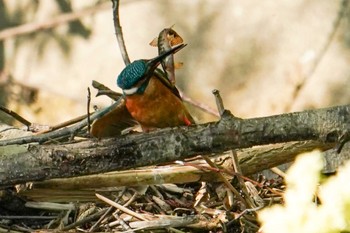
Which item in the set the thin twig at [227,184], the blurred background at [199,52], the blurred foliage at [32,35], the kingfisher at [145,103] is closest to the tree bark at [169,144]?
the kingfisher at [145,103]

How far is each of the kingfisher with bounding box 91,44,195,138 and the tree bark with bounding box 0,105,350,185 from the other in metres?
0.13

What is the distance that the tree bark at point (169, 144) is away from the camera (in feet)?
6.68

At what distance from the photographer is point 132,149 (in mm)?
2209

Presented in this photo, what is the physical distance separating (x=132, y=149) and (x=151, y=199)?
0.94m

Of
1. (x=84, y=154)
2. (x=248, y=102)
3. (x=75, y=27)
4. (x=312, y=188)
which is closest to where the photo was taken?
(x=312, y=188)

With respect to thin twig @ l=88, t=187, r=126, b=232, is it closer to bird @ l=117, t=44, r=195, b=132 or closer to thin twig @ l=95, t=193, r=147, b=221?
thin twig @ l=95, t=193, r=147, b=221

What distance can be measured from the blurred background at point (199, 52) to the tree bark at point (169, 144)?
1.37 metres

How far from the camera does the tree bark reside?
2036 millimetres

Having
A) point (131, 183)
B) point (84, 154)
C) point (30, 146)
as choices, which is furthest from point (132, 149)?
point (131, 183)

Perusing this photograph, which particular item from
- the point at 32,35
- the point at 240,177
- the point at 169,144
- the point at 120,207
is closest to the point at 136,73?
the point at 169,144

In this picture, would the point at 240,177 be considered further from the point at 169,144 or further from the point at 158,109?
the point at 169,144

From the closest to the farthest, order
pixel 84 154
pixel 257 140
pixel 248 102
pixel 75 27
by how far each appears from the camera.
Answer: pixel 257 140
pixel 84 154
pixel 248 102
pixel 75 27

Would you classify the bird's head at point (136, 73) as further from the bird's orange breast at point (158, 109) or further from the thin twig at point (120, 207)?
the thin twig at point (120, 207)

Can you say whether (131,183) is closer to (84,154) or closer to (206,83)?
(84,154)
